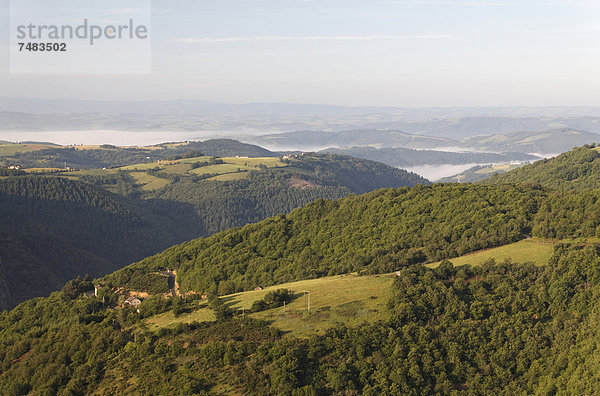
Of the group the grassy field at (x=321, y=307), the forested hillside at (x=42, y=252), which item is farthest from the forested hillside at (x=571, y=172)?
the forested hillside at (x=42, y=252)

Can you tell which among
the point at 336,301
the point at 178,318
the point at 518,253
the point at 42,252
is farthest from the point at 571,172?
the point at 42,252

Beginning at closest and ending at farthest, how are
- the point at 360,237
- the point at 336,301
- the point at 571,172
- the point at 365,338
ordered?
the point at 365,338, the point at 336,301, the point at 360,237, the point at 571,172

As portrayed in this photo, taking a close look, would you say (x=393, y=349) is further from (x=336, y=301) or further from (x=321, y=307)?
(x=336, y=301)

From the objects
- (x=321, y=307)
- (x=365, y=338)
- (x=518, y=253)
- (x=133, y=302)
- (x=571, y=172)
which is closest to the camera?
(x=365, y=338)

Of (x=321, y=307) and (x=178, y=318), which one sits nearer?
(x=321, y=307)

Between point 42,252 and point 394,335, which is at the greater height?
point 394,335

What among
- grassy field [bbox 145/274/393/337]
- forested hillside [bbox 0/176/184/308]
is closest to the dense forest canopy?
grassy field [bbox 145/274/393/337]
